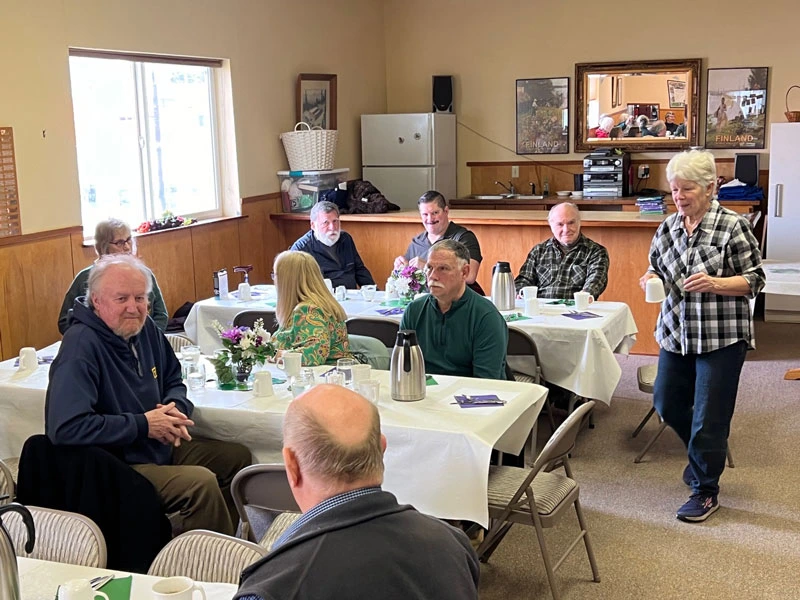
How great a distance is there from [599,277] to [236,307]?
219 centimetres

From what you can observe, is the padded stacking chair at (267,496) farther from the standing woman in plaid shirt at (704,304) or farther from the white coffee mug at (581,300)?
the white coffee mug at (581,300)

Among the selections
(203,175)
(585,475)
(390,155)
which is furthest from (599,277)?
(390,155)

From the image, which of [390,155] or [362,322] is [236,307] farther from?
[390,155]

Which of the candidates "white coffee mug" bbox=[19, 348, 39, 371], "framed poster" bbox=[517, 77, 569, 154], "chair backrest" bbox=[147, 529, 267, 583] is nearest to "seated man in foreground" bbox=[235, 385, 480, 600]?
"chair backrest" bbox=[147, 529, 267, 583]

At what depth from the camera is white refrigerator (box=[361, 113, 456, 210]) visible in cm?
915

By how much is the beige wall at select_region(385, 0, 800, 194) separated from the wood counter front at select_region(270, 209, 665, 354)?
2316 millimetres

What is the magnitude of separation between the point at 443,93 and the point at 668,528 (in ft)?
21.5

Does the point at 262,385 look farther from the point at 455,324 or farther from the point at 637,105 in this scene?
the point at 637,105

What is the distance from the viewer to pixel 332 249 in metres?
6.33

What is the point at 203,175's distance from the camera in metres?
7.59

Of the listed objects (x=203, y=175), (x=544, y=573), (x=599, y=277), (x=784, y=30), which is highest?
(x=784, y=30)

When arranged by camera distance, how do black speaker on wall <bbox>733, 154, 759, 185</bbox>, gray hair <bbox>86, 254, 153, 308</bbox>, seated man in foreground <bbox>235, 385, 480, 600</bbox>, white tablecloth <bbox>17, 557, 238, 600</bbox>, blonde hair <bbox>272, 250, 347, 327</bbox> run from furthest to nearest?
black speaker on wall <bbox>733, 154, 759, 185</bbox> → blonde hair <bbox>272, 250, 347, 327</bbox> → gray hair <bbox>86, 254, 153, 308</bbox> → white tablecloth <bbox>17, 557, 238, 600</bbox> → seated man in foreground <bbox>235, 385, 480, 600</bbox>

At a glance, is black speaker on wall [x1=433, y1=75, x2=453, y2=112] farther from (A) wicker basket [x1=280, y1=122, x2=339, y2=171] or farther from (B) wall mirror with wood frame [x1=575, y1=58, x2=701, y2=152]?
(A) wicker basket [x1=280, y1=122, x2=339, y2=171]

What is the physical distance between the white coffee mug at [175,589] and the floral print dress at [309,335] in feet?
6.75
